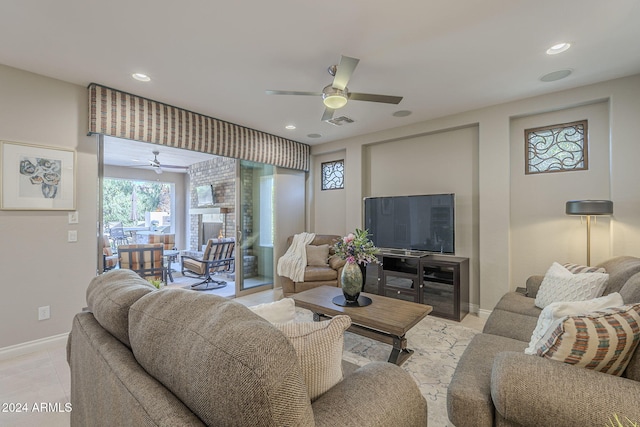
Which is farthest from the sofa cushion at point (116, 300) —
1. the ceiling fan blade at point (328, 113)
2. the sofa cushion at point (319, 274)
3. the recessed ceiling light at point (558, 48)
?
the recessed ceiling light at point (558, 48)

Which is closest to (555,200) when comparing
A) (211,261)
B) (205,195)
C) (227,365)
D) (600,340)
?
(600,340)

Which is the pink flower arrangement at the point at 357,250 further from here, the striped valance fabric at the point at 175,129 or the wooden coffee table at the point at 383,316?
the striped valance fabric at the point at 175,129

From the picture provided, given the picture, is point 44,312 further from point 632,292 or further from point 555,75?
point 555,75

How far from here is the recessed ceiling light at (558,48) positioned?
2258 mm

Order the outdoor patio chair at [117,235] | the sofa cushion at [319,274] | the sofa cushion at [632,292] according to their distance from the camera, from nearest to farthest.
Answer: the sofa cushion at [632,292], the sofa cushion at [319,274], the outdoor patio chair at [117,235]

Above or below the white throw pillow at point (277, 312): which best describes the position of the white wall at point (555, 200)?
above

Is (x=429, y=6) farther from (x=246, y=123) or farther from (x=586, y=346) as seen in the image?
(x=246, y=123)

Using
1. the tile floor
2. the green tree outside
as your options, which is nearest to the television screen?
the green tree outside

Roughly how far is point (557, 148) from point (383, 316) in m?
2.91

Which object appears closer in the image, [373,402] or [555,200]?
[373,402]

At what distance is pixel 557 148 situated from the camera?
3254mm

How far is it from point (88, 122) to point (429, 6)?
3343 mm

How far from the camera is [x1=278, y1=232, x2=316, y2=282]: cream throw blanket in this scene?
162 inches

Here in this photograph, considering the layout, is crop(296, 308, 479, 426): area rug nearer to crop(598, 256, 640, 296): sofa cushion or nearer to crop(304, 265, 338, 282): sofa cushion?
crop(304, 265, 338, 282): sofa cushion
